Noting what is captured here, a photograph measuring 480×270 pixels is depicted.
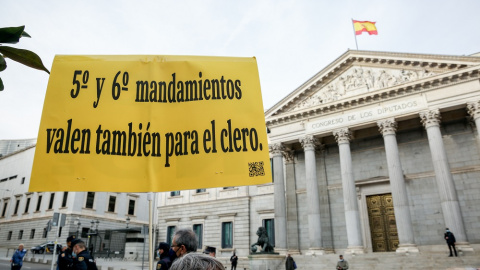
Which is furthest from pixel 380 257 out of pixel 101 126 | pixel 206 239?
pixel 101 126

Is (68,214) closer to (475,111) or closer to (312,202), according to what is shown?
(312,202)

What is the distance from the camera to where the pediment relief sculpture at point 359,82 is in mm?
22828

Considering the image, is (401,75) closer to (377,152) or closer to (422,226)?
(377,152)

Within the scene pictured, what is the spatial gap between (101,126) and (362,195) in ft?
81.9

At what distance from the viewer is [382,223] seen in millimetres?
24266

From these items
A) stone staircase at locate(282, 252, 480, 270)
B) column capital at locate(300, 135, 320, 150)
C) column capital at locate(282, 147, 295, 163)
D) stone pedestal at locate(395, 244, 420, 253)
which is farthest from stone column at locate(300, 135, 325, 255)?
stone pedestal at locate(395, 244, 420, 253)

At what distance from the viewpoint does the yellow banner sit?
3375 millimetres

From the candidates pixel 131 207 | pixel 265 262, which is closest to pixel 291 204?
pixel 265 262

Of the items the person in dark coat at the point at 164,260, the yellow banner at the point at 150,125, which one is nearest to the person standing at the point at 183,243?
the person in dark coat at the point at 164,260

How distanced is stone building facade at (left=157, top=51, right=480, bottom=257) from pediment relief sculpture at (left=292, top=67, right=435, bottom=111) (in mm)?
71

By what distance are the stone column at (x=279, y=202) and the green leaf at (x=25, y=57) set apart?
23811mm

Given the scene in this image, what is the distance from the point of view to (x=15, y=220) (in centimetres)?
4431

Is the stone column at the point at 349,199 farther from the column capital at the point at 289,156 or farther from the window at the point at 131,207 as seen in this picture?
the window at the point at 131,207

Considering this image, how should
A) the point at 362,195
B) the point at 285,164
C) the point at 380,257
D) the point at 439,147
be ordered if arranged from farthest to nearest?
the point at 285,164 → the point at 362,195 → the point at 439,147 → the point at 380,257
